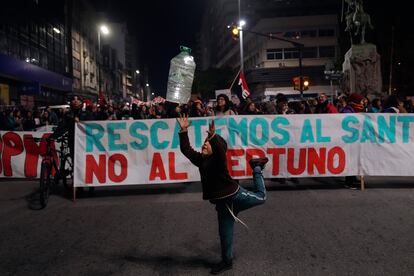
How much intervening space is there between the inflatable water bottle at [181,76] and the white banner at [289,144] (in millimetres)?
3161

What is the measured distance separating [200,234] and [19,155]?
590cm

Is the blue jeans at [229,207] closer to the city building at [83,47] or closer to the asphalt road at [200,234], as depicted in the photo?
the asphalt road at [200,234]

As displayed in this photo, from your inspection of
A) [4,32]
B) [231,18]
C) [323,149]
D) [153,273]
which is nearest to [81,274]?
[153,273]

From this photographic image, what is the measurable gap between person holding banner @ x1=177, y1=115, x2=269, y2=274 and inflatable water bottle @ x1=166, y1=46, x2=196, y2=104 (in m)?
7.20

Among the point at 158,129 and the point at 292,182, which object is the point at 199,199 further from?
the point at 292,182

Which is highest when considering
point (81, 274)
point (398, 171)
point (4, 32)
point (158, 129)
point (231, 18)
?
point (231, 18)

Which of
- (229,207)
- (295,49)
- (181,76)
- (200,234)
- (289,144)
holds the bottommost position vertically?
(200,234)

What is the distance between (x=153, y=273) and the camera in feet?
14.5

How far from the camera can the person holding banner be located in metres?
4.25

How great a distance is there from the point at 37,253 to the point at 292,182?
5.74 meters

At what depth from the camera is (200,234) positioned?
5.72 metres

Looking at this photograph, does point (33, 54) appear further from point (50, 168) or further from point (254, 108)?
point (50, 168)

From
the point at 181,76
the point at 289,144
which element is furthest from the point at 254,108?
the point at 181,76

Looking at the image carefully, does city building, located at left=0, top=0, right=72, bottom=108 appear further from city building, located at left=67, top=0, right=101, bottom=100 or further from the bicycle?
the bicycle
